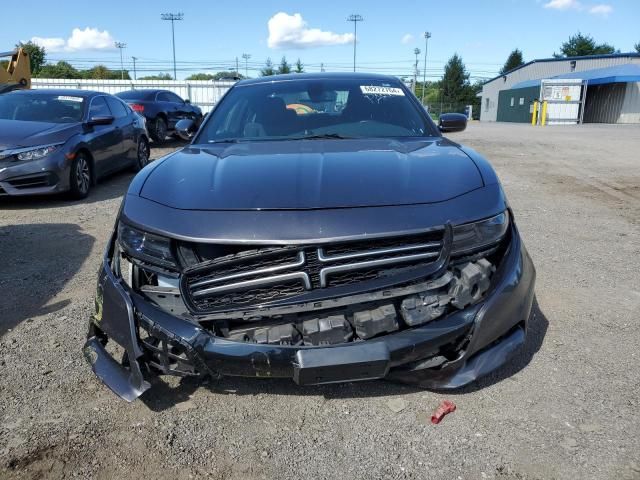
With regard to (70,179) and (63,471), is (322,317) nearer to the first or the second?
(63,471)

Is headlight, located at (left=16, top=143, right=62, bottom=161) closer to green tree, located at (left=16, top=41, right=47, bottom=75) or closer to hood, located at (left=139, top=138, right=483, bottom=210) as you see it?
hood, located at (left=139, top=138, right=483, bottom=210)

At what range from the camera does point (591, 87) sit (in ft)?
140

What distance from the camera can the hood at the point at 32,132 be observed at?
6.71 m

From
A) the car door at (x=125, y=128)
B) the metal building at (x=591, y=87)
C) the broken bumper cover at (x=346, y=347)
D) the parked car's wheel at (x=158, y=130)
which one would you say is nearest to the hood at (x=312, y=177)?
the broken bumper cover at (x=346, y=347)

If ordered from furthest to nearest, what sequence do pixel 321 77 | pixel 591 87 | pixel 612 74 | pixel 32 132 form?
pixel 591 87
pixel 612 74
pixel 32 132
pixel 321 77

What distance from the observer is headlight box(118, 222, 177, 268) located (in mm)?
2266

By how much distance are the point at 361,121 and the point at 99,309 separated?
2.09 m

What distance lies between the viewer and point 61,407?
2543 mm

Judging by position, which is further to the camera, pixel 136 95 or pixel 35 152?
pixel 136 95

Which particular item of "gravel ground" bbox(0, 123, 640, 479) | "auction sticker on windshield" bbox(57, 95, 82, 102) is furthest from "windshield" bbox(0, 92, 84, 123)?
"gravel ground" bbox(0, 123, 640, 479)

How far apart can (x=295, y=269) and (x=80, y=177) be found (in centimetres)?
624

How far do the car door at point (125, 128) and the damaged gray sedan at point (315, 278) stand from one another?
679 cm

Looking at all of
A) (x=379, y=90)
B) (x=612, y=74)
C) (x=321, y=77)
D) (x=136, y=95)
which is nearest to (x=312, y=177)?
(x=379, y=90)

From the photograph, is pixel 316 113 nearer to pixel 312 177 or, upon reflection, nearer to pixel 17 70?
pixel 312 177
